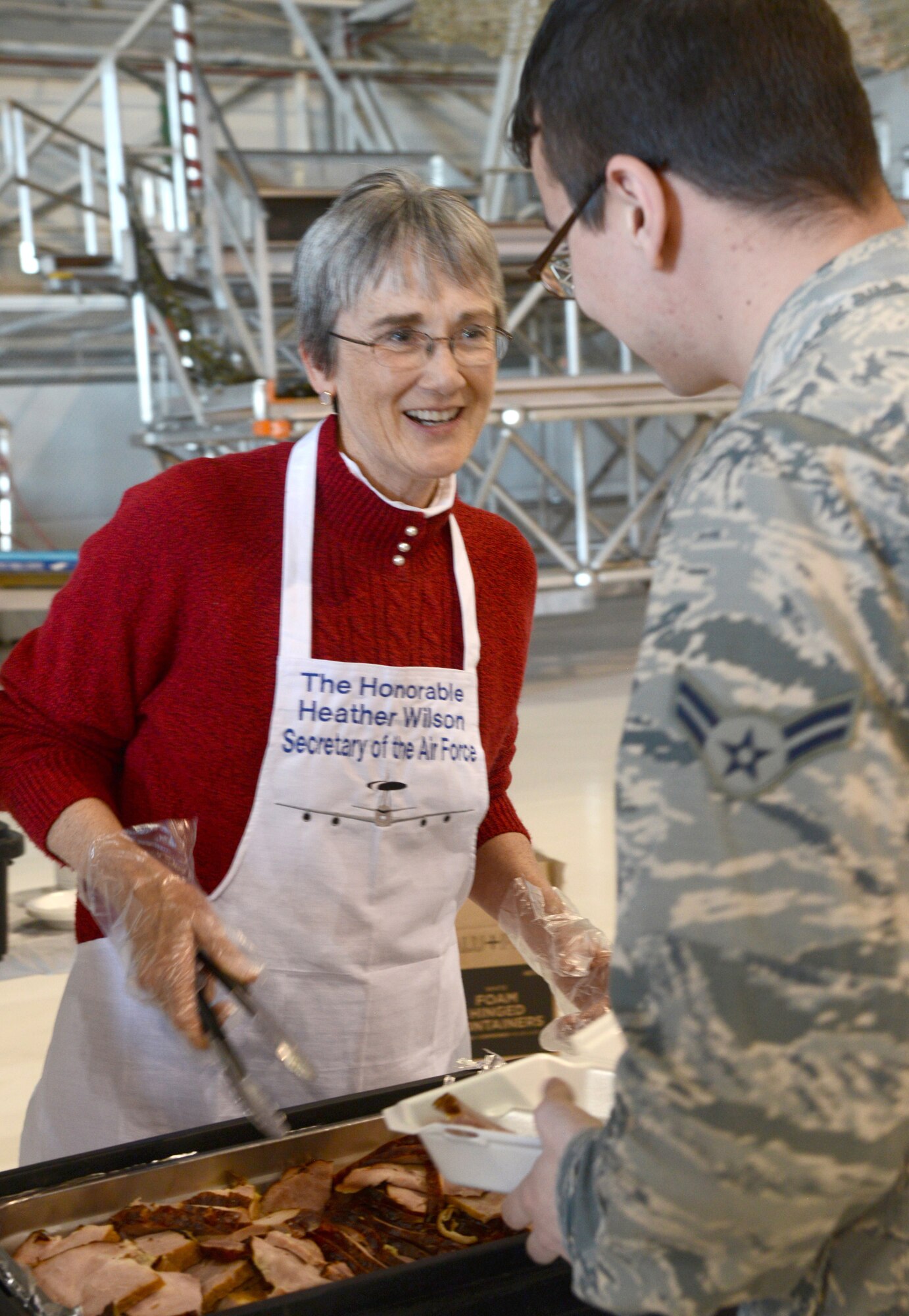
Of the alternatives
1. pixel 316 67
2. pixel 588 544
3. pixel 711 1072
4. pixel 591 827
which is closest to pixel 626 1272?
pixel 711 1072

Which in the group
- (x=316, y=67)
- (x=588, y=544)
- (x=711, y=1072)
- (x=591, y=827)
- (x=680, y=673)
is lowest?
(x=591, y=827)

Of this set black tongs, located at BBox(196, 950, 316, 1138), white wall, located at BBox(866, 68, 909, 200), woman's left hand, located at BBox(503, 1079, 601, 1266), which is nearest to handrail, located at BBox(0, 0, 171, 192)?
white wall, located at BBox(866, 68, 909, 200)

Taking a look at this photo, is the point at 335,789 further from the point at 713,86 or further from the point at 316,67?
the point at 316,67

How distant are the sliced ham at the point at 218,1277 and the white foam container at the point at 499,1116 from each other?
0.20 m

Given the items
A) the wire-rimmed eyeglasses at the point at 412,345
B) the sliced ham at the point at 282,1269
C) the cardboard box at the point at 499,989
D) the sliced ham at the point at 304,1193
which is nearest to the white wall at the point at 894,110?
the cardboard box at the point at 499,989

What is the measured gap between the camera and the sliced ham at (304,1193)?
1.14m

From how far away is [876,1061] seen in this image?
2.15ft

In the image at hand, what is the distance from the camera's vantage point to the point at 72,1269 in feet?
3.34

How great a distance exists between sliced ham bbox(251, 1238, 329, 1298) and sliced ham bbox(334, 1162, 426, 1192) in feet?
0.34

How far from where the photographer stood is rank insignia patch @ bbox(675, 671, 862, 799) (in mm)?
634

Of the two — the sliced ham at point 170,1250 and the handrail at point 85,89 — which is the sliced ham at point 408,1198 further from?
the handrail at point 85,89

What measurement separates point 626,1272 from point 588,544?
6159 millimetres

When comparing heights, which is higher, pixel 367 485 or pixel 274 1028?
pixel 367 485

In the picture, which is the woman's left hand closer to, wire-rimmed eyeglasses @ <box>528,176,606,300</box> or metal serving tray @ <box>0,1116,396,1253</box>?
metal serving tray @ <box>0,1116,396,1253</box>
